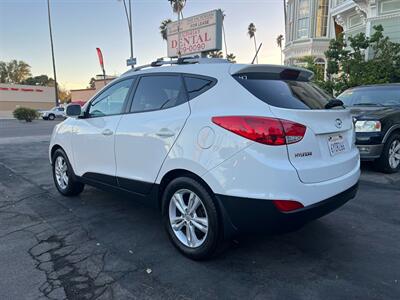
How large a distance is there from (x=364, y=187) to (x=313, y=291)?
3460mm

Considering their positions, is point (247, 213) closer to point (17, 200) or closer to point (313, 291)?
point (313, 291)

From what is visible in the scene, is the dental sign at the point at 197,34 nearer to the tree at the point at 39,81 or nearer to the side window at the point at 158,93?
the side window at the point at 158,93

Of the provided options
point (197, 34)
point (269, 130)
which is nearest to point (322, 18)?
point (197, 34)

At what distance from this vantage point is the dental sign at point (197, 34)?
15.0 meters

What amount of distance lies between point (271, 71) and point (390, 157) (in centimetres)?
450

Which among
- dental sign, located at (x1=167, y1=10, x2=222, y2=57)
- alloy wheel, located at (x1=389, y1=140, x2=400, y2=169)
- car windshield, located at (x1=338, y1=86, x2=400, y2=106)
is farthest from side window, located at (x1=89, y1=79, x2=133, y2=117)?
dental sign, located at (x1=167, y1=10, x2=222, y2=57)

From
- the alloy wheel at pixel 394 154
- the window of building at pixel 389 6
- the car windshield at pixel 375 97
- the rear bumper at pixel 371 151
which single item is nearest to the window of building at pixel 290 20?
the window of building at pixel 389 6

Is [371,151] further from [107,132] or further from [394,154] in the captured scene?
[107,132]

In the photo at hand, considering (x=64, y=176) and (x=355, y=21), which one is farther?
(x=355, y=21)

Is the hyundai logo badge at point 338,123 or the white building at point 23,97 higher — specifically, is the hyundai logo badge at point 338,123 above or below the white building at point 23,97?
below

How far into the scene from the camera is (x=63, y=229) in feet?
12.7

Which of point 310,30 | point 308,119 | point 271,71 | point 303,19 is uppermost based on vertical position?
point 303,19

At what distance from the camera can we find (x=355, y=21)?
17797 mm

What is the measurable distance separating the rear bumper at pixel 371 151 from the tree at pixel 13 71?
92.1 meters
